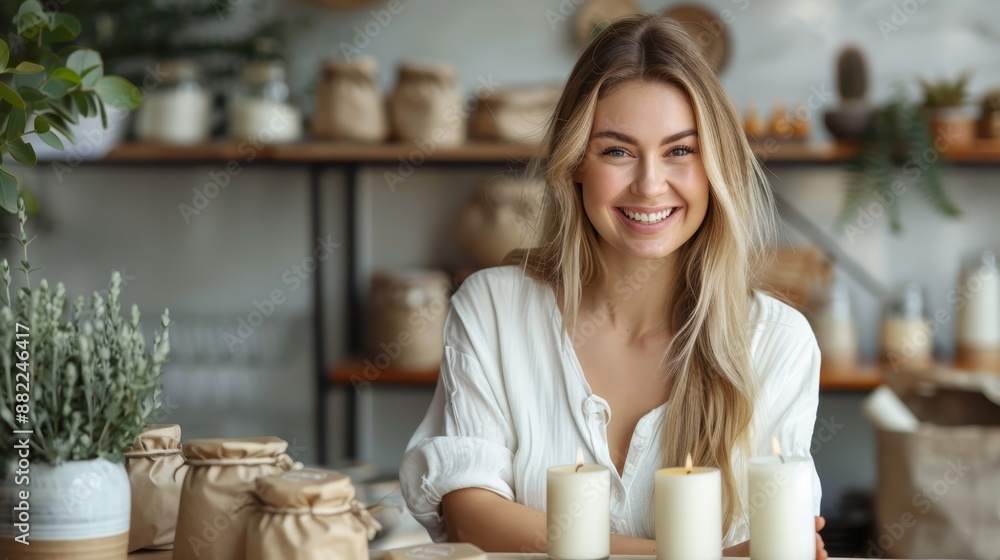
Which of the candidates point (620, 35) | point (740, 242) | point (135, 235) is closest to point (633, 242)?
point (740, 242)

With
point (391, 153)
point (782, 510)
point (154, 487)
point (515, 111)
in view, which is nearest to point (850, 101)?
point (515, 111)

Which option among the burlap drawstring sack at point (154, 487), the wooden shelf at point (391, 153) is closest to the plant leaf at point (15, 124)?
the burlap drawstring sack at point (154, 487)

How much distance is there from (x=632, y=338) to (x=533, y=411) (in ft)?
0.62

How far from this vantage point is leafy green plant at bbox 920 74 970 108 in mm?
2719

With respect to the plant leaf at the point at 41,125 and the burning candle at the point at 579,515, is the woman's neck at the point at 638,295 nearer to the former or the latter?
the burning candle at the point at 579,515

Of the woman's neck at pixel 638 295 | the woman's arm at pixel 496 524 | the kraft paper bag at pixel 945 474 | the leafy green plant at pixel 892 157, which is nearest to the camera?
the woman's arm at pixel 496 524

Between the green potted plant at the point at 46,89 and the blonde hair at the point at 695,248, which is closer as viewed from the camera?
the green potted plant at the point at 46,89

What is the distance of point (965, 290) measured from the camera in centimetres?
282

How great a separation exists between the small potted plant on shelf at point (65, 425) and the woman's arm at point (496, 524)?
557mm

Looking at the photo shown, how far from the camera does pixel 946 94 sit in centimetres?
273

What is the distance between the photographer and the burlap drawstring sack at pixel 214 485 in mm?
873

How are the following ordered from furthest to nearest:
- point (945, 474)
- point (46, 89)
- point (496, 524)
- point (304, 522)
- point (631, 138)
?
point (945, 474), point (631, 138), point (496, 524), point (46, 89), point (304, 522)

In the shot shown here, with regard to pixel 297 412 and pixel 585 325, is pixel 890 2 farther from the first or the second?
pixel 297 412

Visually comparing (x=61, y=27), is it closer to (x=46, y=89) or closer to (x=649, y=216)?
(x=46, y=89)
